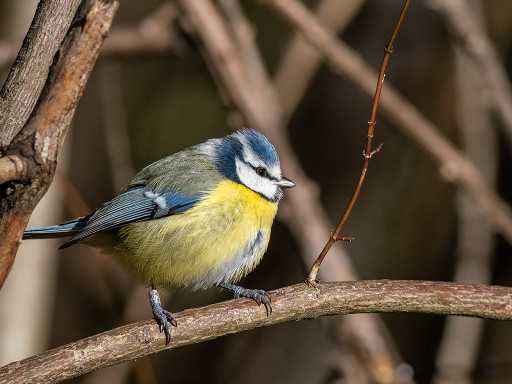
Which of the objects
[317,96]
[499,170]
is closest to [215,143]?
[317,96]

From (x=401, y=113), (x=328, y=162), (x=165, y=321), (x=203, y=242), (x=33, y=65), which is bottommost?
(x=165, y=321)

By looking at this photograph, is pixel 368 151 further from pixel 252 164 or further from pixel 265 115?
pixel 265 115

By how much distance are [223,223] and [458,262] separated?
6.56 ft

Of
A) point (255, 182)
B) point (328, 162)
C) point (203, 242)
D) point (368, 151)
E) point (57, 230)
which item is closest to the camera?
point (368, 151)

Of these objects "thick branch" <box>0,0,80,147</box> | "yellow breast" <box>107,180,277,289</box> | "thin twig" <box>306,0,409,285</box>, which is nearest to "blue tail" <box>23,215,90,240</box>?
"yellow breast" <box>107,180,277,289</box>

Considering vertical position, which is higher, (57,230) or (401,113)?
(401,113)

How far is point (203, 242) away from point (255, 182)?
42cm

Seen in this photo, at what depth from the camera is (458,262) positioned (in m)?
4.04

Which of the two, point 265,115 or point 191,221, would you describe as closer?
point 191,221

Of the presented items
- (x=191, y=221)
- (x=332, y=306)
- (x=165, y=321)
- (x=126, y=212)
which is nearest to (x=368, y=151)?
(x=332, y=306)

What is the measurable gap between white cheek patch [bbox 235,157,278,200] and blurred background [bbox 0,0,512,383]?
1183 millimetres

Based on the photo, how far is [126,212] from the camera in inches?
106

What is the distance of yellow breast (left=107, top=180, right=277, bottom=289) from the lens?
2555mm

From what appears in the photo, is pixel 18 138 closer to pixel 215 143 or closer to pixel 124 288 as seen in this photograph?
pixel 215 143
